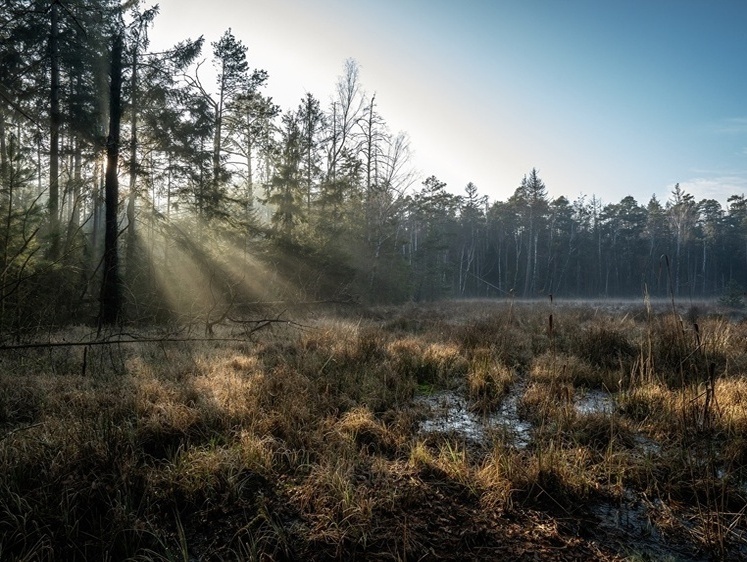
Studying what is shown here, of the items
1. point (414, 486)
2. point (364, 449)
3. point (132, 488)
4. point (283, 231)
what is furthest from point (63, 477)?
point (283, 231)

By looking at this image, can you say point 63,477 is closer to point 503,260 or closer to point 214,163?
point 214,163

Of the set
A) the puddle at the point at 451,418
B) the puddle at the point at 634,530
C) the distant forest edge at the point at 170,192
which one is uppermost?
the distant forest edge at the point at 170,192

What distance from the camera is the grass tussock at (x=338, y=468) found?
6.36 feet

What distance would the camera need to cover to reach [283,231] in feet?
50.9

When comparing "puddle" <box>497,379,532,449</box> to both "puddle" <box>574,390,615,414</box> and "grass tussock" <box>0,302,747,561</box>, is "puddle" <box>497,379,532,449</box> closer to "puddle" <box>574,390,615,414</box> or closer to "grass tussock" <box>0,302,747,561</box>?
"grass tussock" <box>0,302,747,561</box>

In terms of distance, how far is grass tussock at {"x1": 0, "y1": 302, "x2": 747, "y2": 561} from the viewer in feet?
6.36

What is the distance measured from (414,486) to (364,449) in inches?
26.4

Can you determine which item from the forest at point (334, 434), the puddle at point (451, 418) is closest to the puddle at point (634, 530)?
the forest at point (334, 434)

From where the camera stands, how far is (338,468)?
2.47 m

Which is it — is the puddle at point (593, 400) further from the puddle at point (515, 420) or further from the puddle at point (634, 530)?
the puddle at point (634, 530)

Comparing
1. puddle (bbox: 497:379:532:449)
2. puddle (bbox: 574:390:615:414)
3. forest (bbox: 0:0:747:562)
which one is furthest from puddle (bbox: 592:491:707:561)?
puddle (bbox: 574:390:615:414)

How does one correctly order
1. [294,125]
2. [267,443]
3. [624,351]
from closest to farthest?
[267,443] < [624,351] < [294,125]

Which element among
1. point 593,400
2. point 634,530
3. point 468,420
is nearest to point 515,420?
point 468,420

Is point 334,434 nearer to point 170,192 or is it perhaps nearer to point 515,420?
point 515,420
